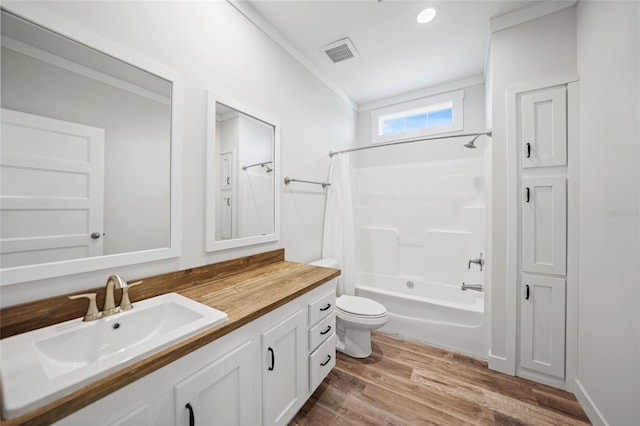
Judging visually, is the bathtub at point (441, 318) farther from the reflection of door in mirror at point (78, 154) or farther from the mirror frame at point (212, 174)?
the reflection of door in mirror at point (78, 154)

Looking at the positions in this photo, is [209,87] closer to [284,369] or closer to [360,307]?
[284,369]

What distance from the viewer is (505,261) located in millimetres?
1826

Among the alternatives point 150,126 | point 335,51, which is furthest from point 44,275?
point 335,51

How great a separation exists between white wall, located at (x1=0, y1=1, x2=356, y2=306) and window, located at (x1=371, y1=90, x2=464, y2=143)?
106 cm

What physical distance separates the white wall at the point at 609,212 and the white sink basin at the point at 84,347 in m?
1.83

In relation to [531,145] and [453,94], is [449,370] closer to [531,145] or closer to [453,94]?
[531,145]

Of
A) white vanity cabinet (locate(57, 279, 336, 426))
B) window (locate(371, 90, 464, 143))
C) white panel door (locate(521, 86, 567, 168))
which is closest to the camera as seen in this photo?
white vanity cabinet (locate(57, 279, 336, 426))

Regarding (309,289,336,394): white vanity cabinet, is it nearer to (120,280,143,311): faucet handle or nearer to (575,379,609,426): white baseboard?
(120,280,143,311): faucet handle

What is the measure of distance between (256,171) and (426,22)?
5.65 ft

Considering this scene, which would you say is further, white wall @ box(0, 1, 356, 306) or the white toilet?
the white toilet

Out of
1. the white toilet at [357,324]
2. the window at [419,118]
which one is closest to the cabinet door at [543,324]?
the white toilet at [357,324]

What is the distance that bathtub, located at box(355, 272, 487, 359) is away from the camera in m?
2.05

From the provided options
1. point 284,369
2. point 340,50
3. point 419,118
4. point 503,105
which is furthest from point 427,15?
point 284,369

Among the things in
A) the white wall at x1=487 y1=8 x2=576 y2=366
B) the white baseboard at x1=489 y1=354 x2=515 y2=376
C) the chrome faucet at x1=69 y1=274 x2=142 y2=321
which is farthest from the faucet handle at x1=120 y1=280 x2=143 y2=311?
the white baseboard at x1=489 y1=354 x2=515 y2=376
